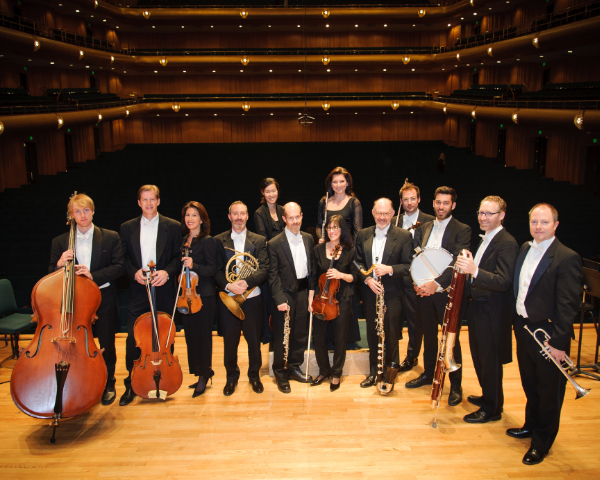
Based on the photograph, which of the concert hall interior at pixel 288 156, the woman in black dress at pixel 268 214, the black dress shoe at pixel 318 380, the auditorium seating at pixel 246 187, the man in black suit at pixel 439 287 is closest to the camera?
the concert hall interior at pixel 288 156

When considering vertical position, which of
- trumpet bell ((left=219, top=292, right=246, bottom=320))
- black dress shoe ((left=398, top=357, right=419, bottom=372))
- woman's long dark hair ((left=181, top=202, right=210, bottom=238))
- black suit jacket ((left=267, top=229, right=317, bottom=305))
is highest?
woman's long dark hair ((left=181, top=202, right=210, bottom=238))

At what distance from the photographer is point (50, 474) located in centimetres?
257

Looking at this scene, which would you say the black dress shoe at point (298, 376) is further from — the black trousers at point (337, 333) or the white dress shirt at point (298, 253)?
the white dress shirt at point (298, 253)

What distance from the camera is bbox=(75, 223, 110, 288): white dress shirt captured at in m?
3.27

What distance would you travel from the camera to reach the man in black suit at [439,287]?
10.6ft

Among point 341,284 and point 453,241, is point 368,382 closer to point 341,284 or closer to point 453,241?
point 341,284

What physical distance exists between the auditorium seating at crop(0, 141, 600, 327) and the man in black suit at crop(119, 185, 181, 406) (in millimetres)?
2068

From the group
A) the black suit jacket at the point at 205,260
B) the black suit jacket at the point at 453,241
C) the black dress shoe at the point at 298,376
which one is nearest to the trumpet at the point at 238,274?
the black suit jacket at the point at 205,260

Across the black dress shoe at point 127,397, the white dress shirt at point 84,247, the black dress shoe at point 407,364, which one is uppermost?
the white dress shirt at point 84,247

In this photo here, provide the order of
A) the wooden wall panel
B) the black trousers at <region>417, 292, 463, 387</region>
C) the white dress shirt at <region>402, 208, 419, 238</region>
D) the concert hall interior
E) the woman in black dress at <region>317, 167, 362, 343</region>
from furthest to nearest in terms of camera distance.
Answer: the wooden wall panel → the white dress shirt at <region>402, 208, 419, 238</region> → the woman in black dress at <region>317, 167, 362, 343</region> → the black trousers at <region>417, 292, 463, 387</region> → the concert hall interior

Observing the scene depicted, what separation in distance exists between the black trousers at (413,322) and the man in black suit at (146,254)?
195cm

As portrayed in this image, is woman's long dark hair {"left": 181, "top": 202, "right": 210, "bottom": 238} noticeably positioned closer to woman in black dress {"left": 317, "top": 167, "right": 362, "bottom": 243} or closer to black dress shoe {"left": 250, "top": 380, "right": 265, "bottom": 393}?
woman in black dress {"left": 317, "top": 167, "right": 362, "bottom": 243}

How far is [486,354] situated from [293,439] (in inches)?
56.8

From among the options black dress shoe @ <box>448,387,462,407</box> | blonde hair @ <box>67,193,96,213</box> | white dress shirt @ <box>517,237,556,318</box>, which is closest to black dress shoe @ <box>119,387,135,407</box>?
blonde hair @ <box>67,193,96,213</box>
